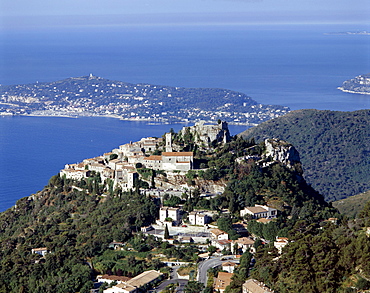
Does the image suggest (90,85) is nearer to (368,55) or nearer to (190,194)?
(190,194)

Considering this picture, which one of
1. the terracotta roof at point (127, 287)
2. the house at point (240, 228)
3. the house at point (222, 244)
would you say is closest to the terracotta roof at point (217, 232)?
the house at point (222, 244)

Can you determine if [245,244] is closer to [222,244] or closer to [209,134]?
[222,244]

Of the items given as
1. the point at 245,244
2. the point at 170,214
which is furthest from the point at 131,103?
the point at 245,244

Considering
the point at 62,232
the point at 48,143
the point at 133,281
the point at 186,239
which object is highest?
the point at 186,239

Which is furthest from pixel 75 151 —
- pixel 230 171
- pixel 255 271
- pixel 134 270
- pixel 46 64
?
pixel 46 64

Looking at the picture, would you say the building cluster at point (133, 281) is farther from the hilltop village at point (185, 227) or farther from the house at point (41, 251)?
the house at point (41, 251)

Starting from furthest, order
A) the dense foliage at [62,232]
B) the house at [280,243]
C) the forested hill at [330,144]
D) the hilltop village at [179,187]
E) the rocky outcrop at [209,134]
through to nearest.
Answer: the forested hill at [330,144], the rocky outcrop at [209,134], the dense foliage at [62,232], the hilltop village at [179,187], the house at [280,243]
